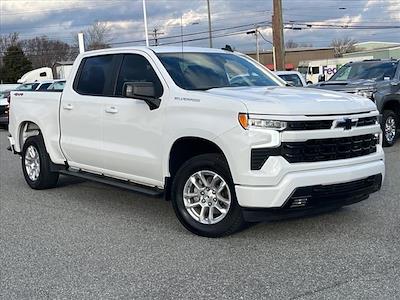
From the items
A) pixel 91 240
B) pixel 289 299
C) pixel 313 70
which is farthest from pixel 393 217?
pixel 313 70

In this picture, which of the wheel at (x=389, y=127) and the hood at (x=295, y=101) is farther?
the wheel at (x=389, y=127)

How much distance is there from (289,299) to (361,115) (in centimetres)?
222

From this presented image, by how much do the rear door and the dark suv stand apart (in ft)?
19.5

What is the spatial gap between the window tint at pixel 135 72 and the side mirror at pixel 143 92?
0.61 feet

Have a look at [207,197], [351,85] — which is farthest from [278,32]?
[207,197]

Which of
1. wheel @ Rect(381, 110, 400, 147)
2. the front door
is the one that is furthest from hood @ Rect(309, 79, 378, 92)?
the front door

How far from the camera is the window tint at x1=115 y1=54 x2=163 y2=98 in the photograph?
20.3 ft

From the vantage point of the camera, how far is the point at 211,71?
248 inches

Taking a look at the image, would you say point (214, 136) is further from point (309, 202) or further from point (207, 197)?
point (309, 202)

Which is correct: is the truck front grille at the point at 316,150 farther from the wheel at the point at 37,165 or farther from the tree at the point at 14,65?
the tree at the point at 14,65

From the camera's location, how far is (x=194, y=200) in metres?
5.62

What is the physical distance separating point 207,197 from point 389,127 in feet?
24.5

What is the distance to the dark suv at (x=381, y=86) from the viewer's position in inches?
446

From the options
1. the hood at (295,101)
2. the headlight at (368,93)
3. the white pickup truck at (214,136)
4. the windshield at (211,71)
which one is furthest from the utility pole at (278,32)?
the hood at (295,101)
